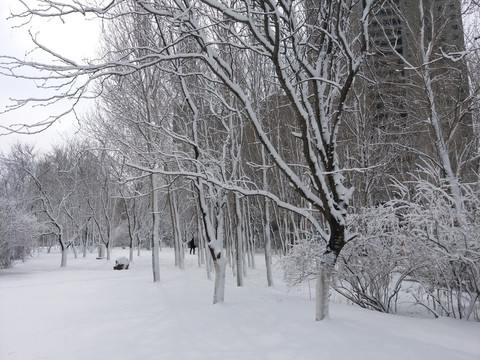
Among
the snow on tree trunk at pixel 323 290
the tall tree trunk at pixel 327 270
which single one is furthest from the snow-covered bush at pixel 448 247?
the snow on tree trunk at pixel 323 290

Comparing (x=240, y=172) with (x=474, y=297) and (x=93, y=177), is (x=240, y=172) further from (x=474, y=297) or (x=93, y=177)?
(x=93, y=177)

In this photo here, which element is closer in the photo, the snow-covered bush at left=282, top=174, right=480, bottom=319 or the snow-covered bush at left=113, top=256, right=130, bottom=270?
the snow-covered bush at left=282, top=174, right=480, bottom=319

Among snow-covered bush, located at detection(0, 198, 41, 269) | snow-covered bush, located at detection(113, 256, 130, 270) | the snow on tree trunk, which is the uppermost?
snow-covered bush, located at detection(0, 198, 41, 269)

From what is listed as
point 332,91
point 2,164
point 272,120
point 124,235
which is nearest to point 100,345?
point 332,91

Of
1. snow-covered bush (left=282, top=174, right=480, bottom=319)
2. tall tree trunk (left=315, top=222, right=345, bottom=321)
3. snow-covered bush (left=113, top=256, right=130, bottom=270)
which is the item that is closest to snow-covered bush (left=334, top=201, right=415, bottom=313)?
snow-covered bush (left=282, top=174, right=480, bottom=319)

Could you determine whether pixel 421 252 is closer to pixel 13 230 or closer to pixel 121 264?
pixel 121 264

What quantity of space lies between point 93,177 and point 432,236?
28907 mm

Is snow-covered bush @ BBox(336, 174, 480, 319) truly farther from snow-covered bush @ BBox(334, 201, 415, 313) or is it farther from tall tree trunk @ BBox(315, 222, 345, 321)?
tall tree trunk @ BBox(315, 222, 345, 321)

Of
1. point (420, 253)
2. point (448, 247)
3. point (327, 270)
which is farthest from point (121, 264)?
point (448, 247)

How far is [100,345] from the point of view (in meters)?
3.88

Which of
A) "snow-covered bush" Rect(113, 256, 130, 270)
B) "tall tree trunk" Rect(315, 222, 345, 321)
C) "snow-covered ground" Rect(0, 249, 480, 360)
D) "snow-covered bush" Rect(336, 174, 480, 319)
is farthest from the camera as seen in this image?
"snow-covered bush" Rect(113, 256, 130, 270)

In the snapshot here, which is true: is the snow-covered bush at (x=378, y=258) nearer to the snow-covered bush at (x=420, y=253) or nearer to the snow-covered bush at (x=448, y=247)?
the snow-covered bush at (x=420, y=253)

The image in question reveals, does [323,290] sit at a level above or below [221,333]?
above

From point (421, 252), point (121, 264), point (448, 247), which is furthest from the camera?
point (121, 264)
